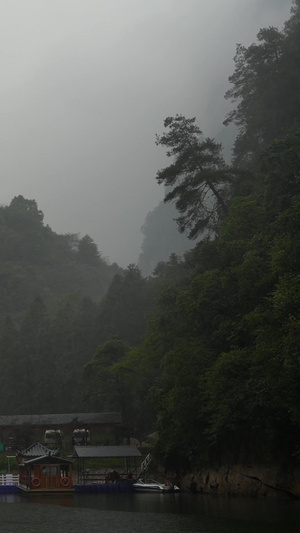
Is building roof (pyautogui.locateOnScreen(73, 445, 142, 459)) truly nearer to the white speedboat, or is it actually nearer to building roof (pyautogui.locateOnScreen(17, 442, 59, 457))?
building roof (pyautogui.locateOnScreen(17, 442, 59, 457))

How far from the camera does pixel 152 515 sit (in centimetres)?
2930

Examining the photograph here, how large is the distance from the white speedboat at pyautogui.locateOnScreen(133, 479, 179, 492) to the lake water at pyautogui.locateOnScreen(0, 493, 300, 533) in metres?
3.02

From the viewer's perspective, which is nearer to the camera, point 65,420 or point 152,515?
point 152,515

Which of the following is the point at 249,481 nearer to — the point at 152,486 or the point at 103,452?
the point at 152,486

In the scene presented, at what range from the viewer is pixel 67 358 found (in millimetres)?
79188

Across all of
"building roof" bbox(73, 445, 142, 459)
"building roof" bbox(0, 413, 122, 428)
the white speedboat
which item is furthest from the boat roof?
"building roof" bbox(0, 413, 122, 428)

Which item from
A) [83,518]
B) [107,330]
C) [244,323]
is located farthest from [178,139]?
[107,330]

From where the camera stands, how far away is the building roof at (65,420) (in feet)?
209

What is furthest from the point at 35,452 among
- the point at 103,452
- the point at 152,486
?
the point at 152,486

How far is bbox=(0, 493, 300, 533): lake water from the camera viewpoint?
79.5 feet

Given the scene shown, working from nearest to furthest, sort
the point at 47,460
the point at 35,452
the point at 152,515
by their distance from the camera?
the point at 152,515 → the point at 47,460 → the point at 35,452

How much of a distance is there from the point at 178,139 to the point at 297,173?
44.3ft

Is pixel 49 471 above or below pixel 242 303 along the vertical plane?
below

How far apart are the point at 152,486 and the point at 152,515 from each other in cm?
1453
